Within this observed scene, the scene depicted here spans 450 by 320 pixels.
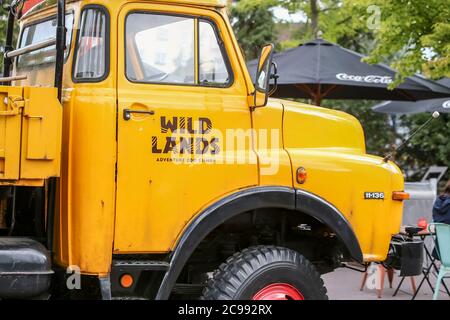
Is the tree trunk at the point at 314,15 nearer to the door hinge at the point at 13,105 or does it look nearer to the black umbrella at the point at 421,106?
the black umbrella at the point at 421,106

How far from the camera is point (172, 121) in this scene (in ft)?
13.4

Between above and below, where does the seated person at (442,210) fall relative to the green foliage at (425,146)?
below

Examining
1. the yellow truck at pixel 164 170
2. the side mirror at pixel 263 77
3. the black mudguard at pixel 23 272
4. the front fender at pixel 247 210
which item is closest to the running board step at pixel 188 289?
the yellow truck at pixel 164 170

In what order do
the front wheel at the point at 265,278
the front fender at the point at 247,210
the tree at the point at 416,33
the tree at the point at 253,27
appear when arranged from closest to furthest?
the front fender at the point at 247,210 → the front wheel at the point at 265,278 → the tree at the point at 416,33 → the tree at the point at 253,27

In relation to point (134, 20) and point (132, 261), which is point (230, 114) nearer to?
point (134, 20)

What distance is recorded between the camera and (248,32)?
19.6 metres

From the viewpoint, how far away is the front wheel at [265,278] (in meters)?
4.16

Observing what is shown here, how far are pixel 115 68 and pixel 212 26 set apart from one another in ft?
2.39

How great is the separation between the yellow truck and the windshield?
2 cm

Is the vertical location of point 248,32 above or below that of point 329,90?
above

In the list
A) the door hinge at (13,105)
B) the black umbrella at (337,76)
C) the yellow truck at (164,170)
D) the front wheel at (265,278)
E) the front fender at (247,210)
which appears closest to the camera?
the door hinge at (13,105)

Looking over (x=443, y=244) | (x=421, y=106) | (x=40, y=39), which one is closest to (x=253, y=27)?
(x=421, y=106)

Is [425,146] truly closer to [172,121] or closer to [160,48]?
[160,48]
